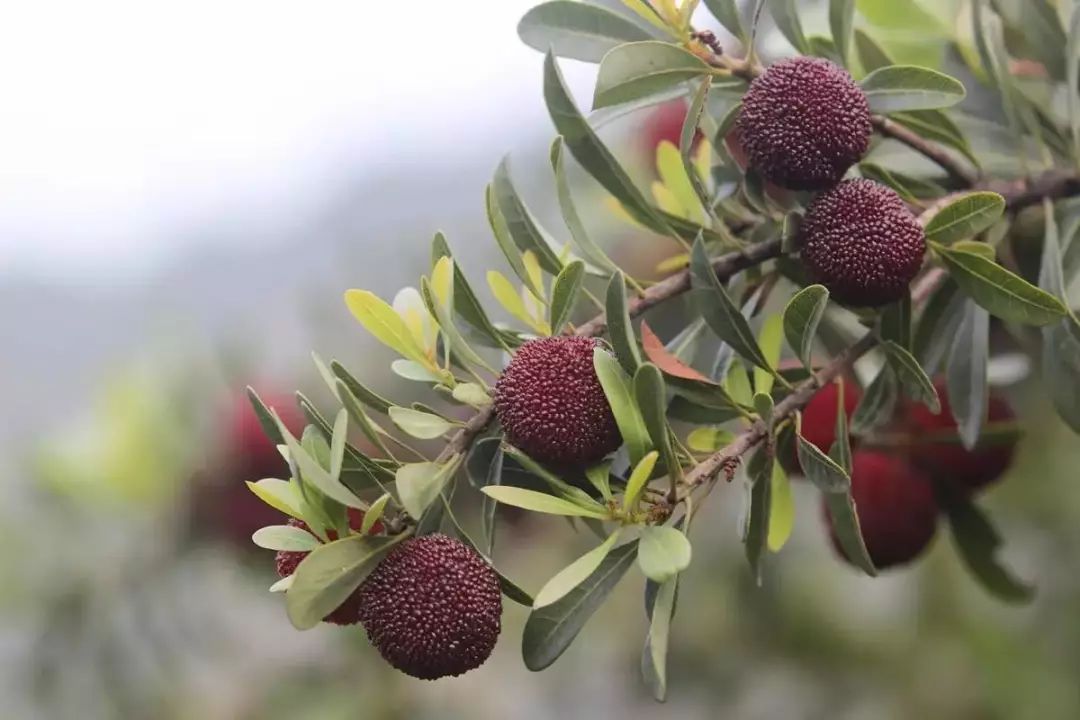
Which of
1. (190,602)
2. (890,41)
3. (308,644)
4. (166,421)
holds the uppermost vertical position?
(890,41)

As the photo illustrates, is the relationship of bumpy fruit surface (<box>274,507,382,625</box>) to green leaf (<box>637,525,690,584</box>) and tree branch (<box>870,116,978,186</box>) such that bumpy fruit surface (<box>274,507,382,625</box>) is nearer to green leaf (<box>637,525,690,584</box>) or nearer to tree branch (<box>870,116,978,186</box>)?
green leaf (<box>637,525,690,584</box>)

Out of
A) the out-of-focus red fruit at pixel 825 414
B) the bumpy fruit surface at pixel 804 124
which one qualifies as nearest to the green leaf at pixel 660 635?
the bumpy fruit surface at pixel 804 124

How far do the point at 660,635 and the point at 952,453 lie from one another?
318 mm

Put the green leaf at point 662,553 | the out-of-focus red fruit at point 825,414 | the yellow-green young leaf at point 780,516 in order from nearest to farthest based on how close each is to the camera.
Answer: the green leaf at point 662,553 < the yellow-green young leaf at point 780,516 < the out-of-focus red fruit at point 825,414

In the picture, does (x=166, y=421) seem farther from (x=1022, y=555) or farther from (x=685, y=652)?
(x=1022, y=555)

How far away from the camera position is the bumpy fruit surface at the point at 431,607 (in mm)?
239

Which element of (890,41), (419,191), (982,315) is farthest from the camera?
(419,191)

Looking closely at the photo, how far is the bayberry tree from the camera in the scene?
0.24m

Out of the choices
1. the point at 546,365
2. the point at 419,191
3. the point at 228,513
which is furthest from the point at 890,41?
the point at 419,191

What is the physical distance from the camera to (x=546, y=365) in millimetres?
259

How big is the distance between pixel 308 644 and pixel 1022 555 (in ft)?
1.95

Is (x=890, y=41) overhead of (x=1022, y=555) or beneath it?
overhead

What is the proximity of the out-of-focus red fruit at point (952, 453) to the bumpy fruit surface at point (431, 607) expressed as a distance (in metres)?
0.31

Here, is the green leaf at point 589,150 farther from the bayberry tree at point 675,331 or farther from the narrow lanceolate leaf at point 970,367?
the narrow lanceolate leaf at point 970,367
